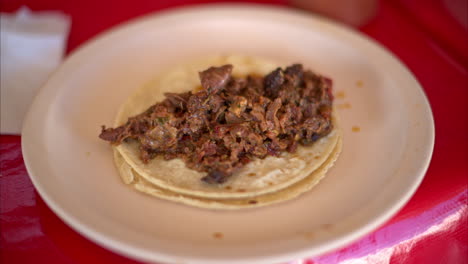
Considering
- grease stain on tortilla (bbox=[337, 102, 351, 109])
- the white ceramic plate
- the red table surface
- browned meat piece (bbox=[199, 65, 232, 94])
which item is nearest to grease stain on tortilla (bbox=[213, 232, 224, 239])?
the white ceramic plate

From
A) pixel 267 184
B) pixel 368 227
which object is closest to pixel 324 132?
pixel 267 184

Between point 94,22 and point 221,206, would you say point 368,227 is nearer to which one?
point 221,206

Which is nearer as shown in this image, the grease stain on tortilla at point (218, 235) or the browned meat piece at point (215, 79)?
the grease stain on tortilla at point (218, 235)

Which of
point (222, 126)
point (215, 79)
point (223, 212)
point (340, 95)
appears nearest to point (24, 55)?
point (215, 79)

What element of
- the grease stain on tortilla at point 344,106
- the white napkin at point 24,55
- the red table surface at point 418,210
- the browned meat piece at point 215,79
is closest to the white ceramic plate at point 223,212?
the grease stain on tortilla at point 344,106

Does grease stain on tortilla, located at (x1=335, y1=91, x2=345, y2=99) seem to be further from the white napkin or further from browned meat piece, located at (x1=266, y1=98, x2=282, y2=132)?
the white napkin

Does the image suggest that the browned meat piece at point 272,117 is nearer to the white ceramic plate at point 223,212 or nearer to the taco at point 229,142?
the taco at point 229,142
